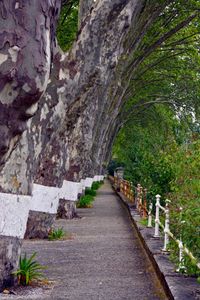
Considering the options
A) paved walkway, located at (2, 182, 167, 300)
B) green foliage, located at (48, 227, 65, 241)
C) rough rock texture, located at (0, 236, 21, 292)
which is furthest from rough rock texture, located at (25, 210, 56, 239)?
rough rock texture, located at (0, 236, 21, 292)

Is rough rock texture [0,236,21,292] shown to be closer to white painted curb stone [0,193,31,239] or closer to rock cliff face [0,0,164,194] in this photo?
white painted curb stone [0,193,31,239]

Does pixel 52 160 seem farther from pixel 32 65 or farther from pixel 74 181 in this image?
pixel 32 65

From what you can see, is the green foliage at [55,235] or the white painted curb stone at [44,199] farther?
the green foliage at [55,235]

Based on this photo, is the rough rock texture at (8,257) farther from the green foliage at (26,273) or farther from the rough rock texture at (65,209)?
the rough rock texture at (65,209)

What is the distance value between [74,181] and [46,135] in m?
12.0

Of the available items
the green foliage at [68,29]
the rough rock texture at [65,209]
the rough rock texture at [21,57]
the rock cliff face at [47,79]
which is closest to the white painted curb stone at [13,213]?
the rock cliff face at [47,79]

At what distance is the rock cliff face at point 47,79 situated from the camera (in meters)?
4.12

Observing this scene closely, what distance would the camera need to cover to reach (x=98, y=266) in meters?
11.4

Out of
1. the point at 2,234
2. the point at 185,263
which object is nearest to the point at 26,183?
the point at 2,234

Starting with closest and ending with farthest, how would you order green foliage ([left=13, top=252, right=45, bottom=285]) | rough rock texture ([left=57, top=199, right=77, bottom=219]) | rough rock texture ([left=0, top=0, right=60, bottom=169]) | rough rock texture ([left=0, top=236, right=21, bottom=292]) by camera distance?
1. rough rock texture ([left=0, top=0, right=60, bottom=169])
2. rough rock texture ([left=0, top=236, right=21, bottom=292])
3. green foliage ([left=13, top=252, right=45, bottom=285])
4. rough rock texture ([left=57, top=199, right=77, bottom=219])

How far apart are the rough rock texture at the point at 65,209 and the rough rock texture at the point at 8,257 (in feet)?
39.1

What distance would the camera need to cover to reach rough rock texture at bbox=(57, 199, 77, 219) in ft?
68.5

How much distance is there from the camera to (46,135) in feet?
31.8

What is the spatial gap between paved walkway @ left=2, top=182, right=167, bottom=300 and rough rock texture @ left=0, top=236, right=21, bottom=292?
14.9 inches
